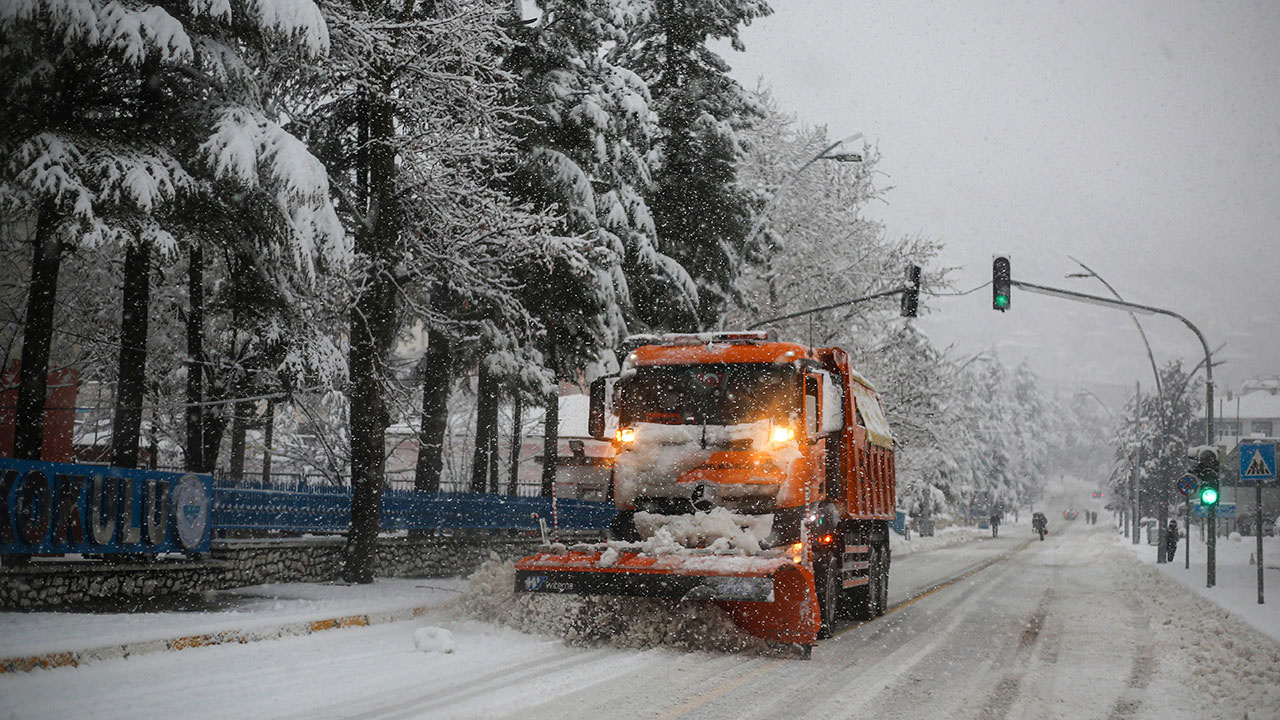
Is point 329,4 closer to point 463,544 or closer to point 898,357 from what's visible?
point 463,544

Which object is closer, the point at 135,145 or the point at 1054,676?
the point at 1054,676

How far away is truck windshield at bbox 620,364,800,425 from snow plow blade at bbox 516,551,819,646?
2010 millimetres

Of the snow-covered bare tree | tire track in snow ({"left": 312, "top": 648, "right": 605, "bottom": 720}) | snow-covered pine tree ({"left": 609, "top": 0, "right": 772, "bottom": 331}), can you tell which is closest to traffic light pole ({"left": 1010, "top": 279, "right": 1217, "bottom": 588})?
snow-covered pine tree ({"left": 609, "top": 0, "right": 772, "bottom": 331})

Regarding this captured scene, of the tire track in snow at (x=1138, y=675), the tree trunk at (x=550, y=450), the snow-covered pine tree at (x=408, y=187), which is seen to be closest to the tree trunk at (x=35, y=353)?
the snow-covered pine tree at (x=408, y=187)

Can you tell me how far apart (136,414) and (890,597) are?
1375 cm

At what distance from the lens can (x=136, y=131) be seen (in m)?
13.6

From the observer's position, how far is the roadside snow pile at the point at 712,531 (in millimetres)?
11742

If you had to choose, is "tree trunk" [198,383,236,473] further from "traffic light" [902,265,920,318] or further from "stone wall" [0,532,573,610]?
"traffic light" [902,265,920,318]

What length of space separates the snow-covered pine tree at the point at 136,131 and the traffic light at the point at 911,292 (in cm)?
1642

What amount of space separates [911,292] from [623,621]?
55.7 feet

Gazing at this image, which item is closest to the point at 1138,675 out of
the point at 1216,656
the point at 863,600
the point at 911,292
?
the point at 1216,656

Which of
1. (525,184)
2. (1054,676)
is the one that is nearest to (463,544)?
(525,184)

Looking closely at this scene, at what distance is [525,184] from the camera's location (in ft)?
73.9

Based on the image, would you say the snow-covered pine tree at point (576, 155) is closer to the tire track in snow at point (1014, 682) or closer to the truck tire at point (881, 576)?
the truck tire at point (881, 576)
